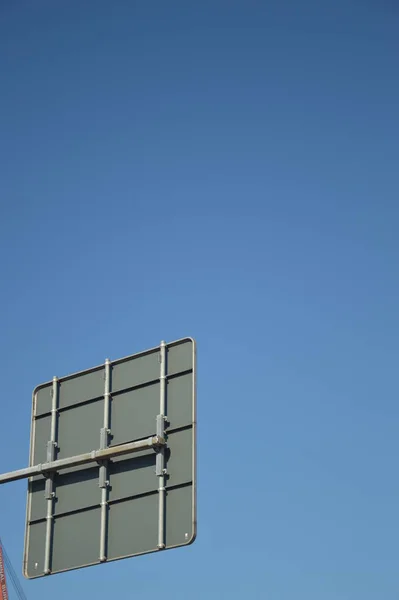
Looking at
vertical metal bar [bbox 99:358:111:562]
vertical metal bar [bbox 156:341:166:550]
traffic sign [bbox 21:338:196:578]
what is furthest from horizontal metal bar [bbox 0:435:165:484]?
vertical metal bar [bbox 99:358:111:562]

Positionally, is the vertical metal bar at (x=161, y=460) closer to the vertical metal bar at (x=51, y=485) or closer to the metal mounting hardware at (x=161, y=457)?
the metal mounting hardware at (x=161, y=457)

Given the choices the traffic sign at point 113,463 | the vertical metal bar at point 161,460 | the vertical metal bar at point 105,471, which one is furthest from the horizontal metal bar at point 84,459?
the vertical metal bar at point 105,471

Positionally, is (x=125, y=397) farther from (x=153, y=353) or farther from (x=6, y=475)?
(x=6, y=475)

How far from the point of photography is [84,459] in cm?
1958

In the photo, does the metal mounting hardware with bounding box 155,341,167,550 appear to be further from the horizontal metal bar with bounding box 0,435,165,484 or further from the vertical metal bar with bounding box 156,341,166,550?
the horizontal metal bar with bounding box 0,435,165,484

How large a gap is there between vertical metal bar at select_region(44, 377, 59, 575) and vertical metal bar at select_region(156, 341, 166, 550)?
304 centimetres

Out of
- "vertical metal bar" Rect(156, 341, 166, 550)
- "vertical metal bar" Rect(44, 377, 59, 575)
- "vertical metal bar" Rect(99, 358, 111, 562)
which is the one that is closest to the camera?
"vertical metal bar" Rect(156, 341, 166, 550)

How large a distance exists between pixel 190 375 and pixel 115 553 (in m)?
3.62

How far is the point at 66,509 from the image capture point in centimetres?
2047

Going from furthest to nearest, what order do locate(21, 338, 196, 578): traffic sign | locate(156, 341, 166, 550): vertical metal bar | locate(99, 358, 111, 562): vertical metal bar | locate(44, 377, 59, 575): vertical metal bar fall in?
locate(44, 377, 59, 575): vertical metal bar < locate(99, 358, 111, 562): vertical metal bar < locate(21, 338, 196, 578): traffic sign < locate(156, 341, 166, 550): vertical metal bar

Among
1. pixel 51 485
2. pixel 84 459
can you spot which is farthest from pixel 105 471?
pixel 51 485

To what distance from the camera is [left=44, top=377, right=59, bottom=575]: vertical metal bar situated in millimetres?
20516

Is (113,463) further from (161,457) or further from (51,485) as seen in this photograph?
(51,485)

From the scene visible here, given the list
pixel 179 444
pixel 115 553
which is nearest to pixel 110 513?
pixel 115 553
